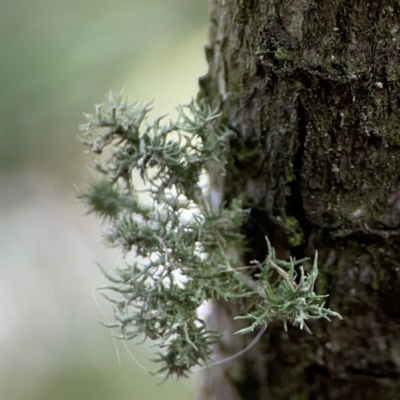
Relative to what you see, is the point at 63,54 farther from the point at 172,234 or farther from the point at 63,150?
the point at 172,234

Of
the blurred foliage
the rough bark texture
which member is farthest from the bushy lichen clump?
the blurred foliage

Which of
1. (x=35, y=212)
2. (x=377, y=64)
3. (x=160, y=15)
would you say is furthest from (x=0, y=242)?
(x=377, y=64)

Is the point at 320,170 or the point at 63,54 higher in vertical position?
the point at 63,54

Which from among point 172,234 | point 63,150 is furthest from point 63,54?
point 172,234

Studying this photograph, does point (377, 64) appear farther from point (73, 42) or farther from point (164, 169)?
point (73, 42)

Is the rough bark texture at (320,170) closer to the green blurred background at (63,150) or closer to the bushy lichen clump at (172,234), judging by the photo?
the bushy lichen clump at (172,234)

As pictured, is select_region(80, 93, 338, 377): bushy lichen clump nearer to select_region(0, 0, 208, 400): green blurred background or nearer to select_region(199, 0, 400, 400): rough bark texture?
select_region(199, 0, 400, 400): rough bark texture
